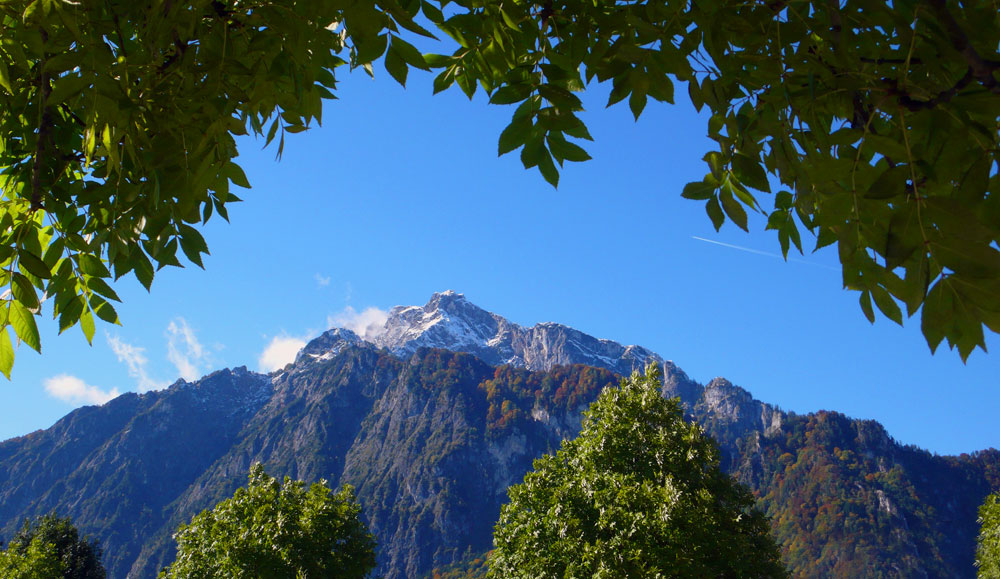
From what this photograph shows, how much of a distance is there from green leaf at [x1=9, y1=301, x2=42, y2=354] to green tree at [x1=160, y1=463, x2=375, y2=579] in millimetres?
16882

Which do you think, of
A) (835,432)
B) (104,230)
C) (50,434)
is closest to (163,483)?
(50,434)

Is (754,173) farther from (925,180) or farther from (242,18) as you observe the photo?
(242,18)

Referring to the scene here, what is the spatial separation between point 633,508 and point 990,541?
11.7 meters

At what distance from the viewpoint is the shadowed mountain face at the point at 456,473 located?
13262 centimetres

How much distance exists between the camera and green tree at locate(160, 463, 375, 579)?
17656mm

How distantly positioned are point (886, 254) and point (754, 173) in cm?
67

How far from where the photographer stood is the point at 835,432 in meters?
154

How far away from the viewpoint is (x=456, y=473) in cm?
16725

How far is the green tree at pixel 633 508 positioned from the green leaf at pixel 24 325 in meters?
11.3

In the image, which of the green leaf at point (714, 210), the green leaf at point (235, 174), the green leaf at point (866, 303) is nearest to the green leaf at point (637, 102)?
the green leaf at point (714, 210)

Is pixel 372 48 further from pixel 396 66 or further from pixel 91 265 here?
pixel 91 265

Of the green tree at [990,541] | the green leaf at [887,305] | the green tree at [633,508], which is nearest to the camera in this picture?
the green leaf at [887,305]

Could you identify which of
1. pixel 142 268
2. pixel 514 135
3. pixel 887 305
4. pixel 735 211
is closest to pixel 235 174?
pixel 142 268

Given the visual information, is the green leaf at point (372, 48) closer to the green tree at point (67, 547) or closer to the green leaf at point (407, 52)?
the green leaf at point (407, 52)
